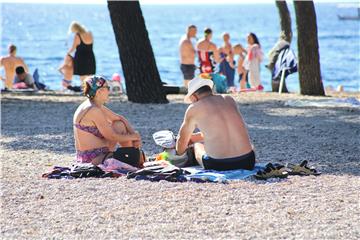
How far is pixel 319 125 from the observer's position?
11484 millimetres

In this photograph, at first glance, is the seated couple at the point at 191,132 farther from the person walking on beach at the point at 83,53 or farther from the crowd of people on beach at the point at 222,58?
the crowd of people on beach at the point at 222,58

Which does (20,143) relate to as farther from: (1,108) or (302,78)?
(302,78)

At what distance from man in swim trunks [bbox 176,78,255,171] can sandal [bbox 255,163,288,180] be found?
19 cm

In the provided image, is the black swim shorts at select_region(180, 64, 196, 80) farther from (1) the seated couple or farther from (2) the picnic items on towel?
(1) the seated couple

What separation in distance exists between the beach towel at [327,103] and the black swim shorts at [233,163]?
588cm

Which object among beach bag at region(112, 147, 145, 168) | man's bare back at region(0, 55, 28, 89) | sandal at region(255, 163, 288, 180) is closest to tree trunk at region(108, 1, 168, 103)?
man's bare back at region(0, 55, 28, 89)

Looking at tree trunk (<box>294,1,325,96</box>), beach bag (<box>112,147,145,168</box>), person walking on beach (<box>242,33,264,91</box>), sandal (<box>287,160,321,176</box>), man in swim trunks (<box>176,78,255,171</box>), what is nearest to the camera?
man in swim trunks (<box>176,78,255,171</box>)

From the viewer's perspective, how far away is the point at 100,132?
26.9 ft

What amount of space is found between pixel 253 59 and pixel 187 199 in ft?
39.0

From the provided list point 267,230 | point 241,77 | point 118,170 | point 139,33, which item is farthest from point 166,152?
point 241,77

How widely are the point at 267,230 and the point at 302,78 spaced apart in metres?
9.97

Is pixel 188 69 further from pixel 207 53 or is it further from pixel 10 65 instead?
pixel 10 65

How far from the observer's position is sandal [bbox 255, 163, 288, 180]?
7.74 meters

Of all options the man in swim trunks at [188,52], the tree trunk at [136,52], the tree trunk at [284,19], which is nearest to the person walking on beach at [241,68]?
the tree trunk at [284,19]
